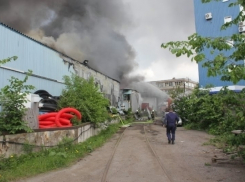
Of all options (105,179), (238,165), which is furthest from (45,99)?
(238,165)

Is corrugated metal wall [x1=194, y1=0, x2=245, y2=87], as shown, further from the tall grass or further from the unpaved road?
the tall grass

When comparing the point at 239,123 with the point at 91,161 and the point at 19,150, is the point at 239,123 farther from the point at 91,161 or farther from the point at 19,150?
the point at 19,150

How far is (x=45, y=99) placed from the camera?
1255 centimetres

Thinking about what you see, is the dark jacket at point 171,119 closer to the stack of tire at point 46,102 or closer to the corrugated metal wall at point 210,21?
the stack of tire at point 46,102

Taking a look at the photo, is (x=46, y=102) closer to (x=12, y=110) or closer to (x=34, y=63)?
(x=34, y=63)

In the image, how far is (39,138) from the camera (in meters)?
8.52

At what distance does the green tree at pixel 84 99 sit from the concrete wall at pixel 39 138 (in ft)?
4.71

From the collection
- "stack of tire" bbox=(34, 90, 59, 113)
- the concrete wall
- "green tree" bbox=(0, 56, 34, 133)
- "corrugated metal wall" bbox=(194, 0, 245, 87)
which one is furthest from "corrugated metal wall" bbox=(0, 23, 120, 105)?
"corrugated metal wall" bbox=(194, 0, 245, 87)

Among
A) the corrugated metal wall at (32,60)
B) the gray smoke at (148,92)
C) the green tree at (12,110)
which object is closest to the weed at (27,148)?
the green tree at (12,110)

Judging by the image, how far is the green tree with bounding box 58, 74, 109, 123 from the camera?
12922 millimetres

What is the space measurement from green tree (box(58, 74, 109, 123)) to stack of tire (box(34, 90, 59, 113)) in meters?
0.34

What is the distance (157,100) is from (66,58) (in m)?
24.8

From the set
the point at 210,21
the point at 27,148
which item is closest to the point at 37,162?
the point at 27,148

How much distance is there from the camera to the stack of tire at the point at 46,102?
1235cm
